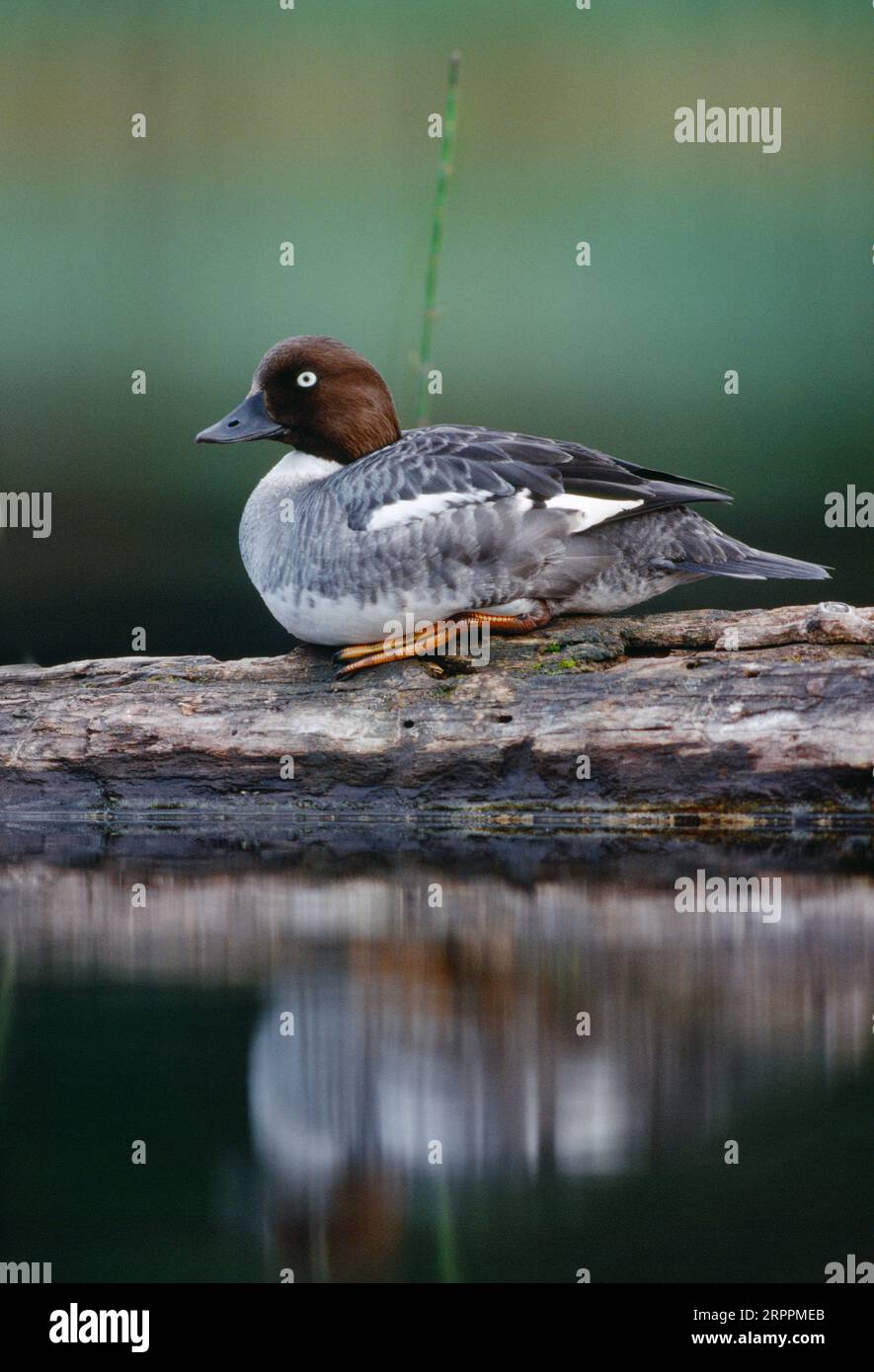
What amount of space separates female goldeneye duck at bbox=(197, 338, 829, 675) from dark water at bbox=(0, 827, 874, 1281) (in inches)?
32.2

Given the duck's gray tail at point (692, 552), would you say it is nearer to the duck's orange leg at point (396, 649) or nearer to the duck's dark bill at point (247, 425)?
the duck's orange leg at point (396, 649)

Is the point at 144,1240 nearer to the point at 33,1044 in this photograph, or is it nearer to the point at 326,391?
the point at 33,1044

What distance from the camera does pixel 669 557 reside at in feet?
16.6

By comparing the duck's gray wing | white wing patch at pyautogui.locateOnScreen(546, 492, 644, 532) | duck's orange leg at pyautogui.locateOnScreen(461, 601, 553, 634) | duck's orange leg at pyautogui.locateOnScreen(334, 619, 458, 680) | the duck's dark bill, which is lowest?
duck's orange leg at pyautogui.locateOnScreen(334, 619, 458, 680)

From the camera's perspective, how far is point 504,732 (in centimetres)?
473

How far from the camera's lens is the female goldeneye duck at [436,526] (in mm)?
4785

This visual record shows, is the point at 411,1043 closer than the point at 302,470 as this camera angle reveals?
Yes

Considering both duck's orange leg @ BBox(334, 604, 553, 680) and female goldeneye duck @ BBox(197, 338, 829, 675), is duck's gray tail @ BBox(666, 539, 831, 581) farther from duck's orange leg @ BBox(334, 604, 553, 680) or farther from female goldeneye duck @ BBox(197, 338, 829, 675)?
duck's orange leg @ BBox(334, 604, 553, 680)

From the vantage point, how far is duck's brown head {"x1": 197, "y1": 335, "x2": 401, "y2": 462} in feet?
16.9

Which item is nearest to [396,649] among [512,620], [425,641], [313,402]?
[425,641]

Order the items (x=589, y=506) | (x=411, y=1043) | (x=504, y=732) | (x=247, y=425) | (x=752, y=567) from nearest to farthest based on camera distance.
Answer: (x=411, y=1043), (x=504, y=732), (x=589, y=506), (x=752, y=567), (x=247, y=425)

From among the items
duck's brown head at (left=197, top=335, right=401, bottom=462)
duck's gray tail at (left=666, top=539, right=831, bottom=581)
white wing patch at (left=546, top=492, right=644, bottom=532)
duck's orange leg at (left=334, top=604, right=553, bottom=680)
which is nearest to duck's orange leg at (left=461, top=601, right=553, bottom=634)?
duck's orange leg at (left=334, top=604, right=553, bottom=680)

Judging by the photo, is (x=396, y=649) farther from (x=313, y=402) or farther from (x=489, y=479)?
(x=313, y=402)

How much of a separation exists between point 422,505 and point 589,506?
0.51 meters
